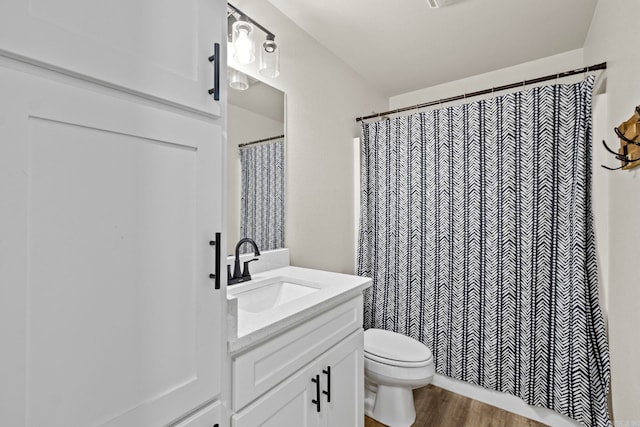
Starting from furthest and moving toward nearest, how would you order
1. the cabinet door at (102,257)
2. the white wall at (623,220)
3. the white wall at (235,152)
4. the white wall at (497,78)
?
the white wall at (497,78)
the white wall at (235,152)
the white wall at (623,220)
the cabinet door at (102,257)

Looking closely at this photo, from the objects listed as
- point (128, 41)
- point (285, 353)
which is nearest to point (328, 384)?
point (285, 353)

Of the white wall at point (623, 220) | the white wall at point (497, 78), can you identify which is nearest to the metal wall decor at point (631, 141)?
the white wall at point (623, 220)

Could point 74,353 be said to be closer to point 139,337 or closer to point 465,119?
point 139,337

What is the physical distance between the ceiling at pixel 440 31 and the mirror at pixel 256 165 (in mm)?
576

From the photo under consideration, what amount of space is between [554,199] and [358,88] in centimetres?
159

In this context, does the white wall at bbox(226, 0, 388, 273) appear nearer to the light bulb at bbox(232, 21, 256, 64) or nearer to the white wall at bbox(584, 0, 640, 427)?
the light bulb at bbox(232, 21, 256, 64)

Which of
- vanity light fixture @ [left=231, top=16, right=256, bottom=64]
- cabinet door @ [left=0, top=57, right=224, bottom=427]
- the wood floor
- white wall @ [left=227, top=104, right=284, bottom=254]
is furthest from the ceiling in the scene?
the wood floor

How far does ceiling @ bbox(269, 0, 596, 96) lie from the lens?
5.62ft

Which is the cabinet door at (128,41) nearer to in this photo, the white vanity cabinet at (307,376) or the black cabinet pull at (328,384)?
the white vanity cabinet at (307,376)

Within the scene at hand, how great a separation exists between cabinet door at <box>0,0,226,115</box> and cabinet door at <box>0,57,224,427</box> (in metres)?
0.03

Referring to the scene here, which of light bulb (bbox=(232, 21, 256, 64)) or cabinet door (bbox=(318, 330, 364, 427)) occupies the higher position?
light bulb (bbox=(232, 21, 256, 64))

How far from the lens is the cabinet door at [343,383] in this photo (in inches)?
46.5

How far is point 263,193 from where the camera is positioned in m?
1.72

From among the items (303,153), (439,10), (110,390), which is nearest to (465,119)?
(439,10)
